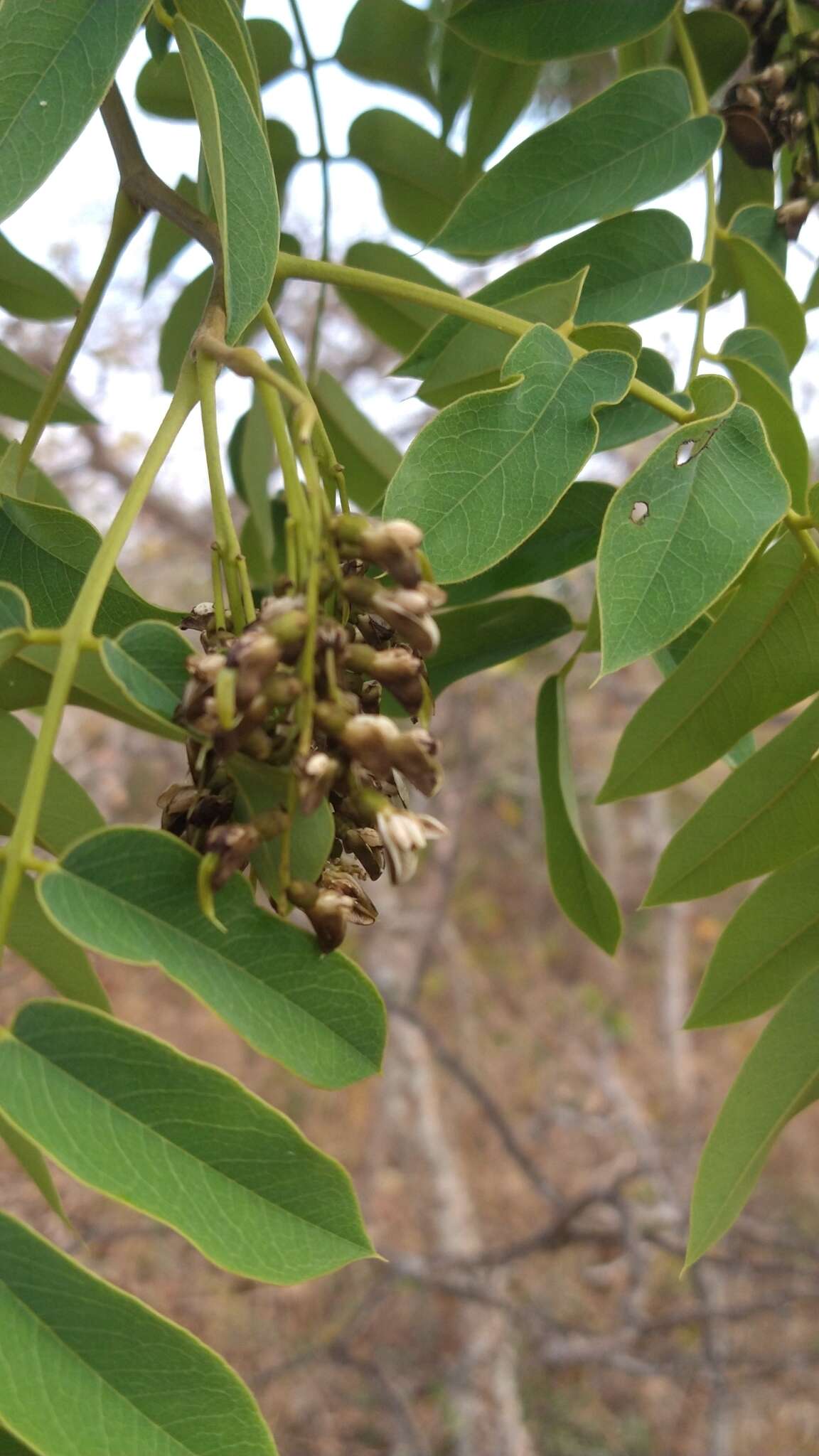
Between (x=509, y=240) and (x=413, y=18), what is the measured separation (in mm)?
445

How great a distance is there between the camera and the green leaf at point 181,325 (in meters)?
1.27

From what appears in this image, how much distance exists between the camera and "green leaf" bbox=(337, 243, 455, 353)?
1.21 meters

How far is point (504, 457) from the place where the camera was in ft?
2.23

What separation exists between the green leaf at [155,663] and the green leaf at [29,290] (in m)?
0.79

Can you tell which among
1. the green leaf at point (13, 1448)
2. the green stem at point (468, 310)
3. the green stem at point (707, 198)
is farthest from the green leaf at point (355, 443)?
the green leaf at point (13, 1448)

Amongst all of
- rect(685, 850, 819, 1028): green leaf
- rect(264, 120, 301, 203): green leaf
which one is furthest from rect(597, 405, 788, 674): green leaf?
rect(264, 120, 301, 203): green leaf

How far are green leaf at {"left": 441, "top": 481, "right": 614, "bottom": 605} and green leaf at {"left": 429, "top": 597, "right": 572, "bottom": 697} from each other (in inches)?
2.7

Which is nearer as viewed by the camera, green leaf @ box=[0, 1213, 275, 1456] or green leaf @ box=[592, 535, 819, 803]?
green leaf @ box=[0, 1213, 275, 1456]

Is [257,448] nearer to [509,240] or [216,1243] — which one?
[509,240]

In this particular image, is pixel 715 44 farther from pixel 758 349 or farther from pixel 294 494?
pixel 294 494

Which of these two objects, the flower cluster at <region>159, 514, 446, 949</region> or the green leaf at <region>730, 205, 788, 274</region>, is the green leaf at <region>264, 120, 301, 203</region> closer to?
the green leaf at <region>730, 205, 788, 274</region>

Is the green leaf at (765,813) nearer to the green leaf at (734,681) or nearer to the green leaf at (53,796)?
the green leaf at (734,681)

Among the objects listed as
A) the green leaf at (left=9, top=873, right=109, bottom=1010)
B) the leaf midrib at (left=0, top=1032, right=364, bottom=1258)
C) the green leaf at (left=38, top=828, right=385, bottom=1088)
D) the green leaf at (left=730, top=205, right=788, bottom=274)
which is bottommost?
the leaf midrib at (left=0, top=1032, right=364, bottom=1258)

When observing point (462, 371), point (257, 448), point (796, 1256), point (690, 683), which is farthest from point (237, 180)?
point (796, 1256)
